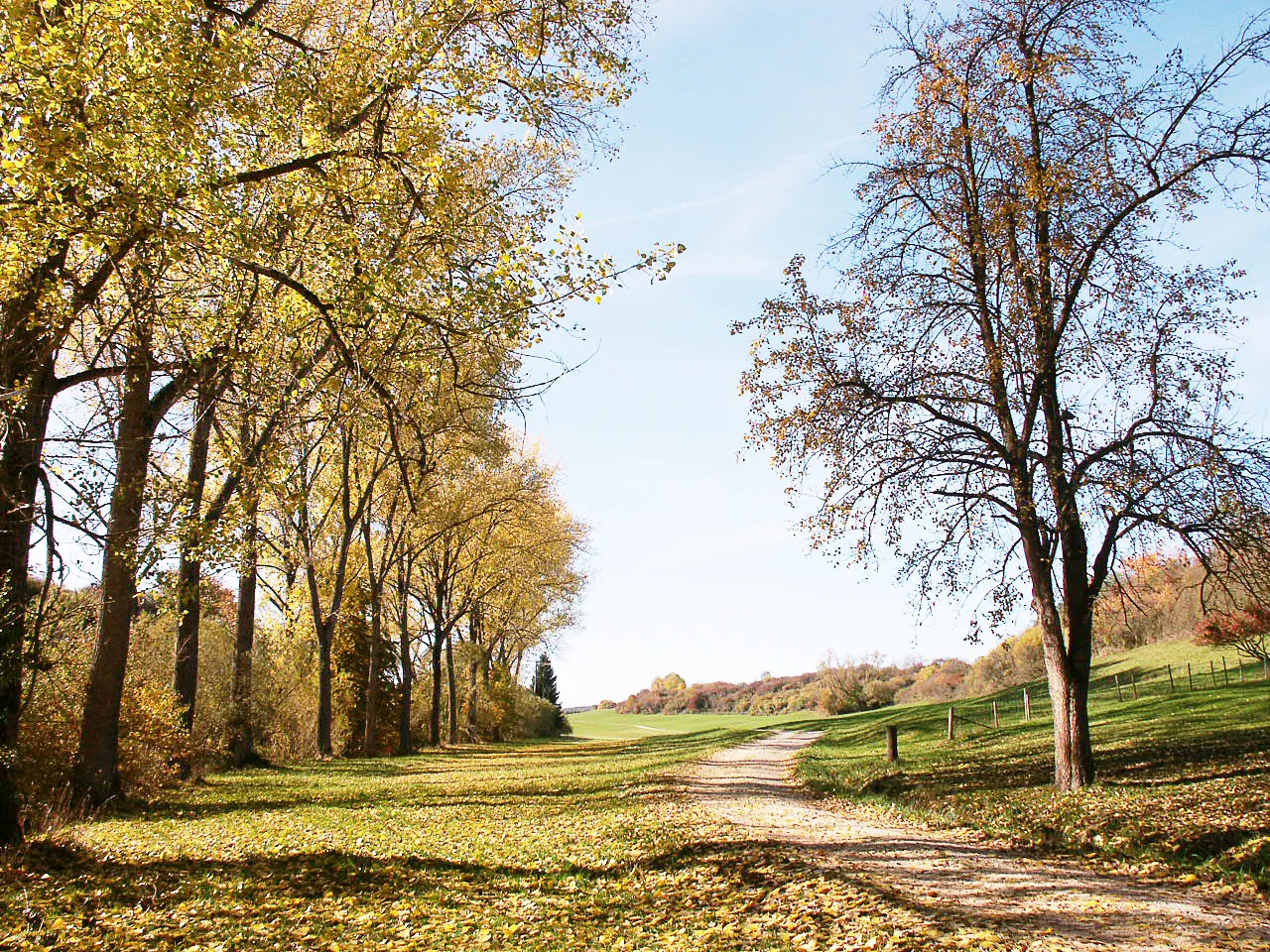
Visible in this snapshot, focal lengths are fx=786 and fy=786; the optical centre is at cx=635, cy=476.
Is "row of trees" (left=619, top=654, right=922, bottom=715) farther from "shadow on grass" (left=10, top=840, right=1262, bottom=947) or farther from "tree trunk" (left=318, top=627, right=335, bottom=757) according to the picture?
"shadow on grass" (left=10, top=840, right=1262, bottom=947)

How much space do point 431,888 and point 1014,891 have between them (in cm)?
539

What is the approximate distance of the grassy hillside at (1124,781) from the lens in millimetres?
8352

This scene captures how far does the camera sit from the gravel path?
5.85 meters

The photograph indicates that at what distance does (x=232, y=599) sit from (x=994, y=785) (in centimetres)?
3633

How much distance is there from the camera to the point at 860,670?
59188 mm

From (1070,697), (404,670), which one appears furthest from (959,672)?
(1070,697)

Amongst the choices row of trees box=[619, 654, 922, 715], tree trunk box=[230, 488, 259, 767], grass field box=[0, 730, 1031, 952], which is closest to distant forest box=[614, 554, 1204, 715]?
row of trees box=[619, 654, 922, 715]

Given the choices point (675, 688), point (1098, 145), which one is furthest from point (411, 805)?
point (675, 688)

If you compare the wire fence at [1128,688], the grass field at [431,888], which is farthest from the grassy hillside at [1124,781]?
the grass field at [431,888]

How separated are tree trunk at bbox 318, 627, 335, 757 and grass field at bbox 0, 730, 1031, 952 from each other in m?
11.2

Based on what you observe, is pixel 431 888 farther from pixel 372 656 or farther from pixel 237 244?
pixel 372 656

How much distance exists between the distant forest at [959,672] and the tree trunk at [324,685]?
18.3 metres

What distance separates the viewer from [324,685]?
2331 centimetres

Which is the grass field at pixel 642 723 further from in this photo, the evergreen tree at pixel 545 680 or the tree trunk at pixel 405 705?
the tree trunk at pixel 405 705
